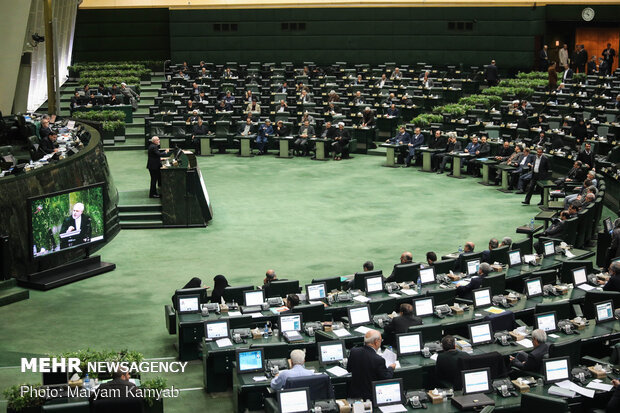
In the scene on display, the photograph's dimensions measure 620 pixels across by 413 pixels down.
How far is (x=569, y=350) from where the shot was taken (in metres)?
12.0

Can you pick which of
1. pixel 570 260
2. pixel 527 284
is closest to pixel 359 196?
pixel 570 260

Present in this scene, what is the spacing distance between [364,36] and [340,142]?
12.5 metres

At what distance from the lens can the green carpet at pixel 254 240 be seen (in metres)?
14.7

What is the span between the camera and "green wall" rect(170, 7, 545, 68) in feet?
127

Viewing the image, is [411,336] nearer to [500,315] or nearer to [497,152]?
[500,315]

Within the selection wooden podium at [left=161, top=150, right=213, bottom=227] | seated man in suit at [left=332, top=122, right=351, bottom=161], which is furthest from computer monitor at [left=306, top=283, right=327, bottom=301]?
seated man in suit at [left=332, top=122, right=351, bottom=161]

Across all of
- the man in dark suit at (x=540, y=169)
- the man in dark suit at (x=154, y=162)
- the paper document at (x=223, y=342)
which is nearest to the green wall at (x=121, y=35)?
the man in dark suit at (x=154, y=162)

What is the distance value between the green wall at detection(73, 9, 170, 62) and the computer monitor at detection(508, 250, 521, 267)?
98.0 feet

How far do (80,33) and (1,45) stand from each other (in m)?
13.6

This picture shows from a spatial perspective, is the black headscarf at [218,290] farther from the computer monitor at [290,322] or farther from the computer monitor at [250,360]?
the computer monitor at [250,360]

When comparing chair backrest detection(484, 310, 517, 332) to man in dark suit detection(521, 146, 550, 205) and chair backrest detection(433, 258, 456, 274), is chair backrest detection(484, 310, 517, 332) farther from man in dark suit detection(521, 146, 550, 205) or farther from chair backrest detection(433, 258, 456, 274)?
man in dark suit detection(521, 146, 550, 205)

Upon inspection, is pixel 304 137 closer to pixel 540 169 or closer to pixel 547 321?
pixel 540 169

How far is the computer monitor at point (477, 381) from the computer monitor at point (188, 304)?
4827 mm

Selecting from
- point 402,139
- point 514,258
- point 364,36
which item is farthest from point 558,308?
point 364,36
